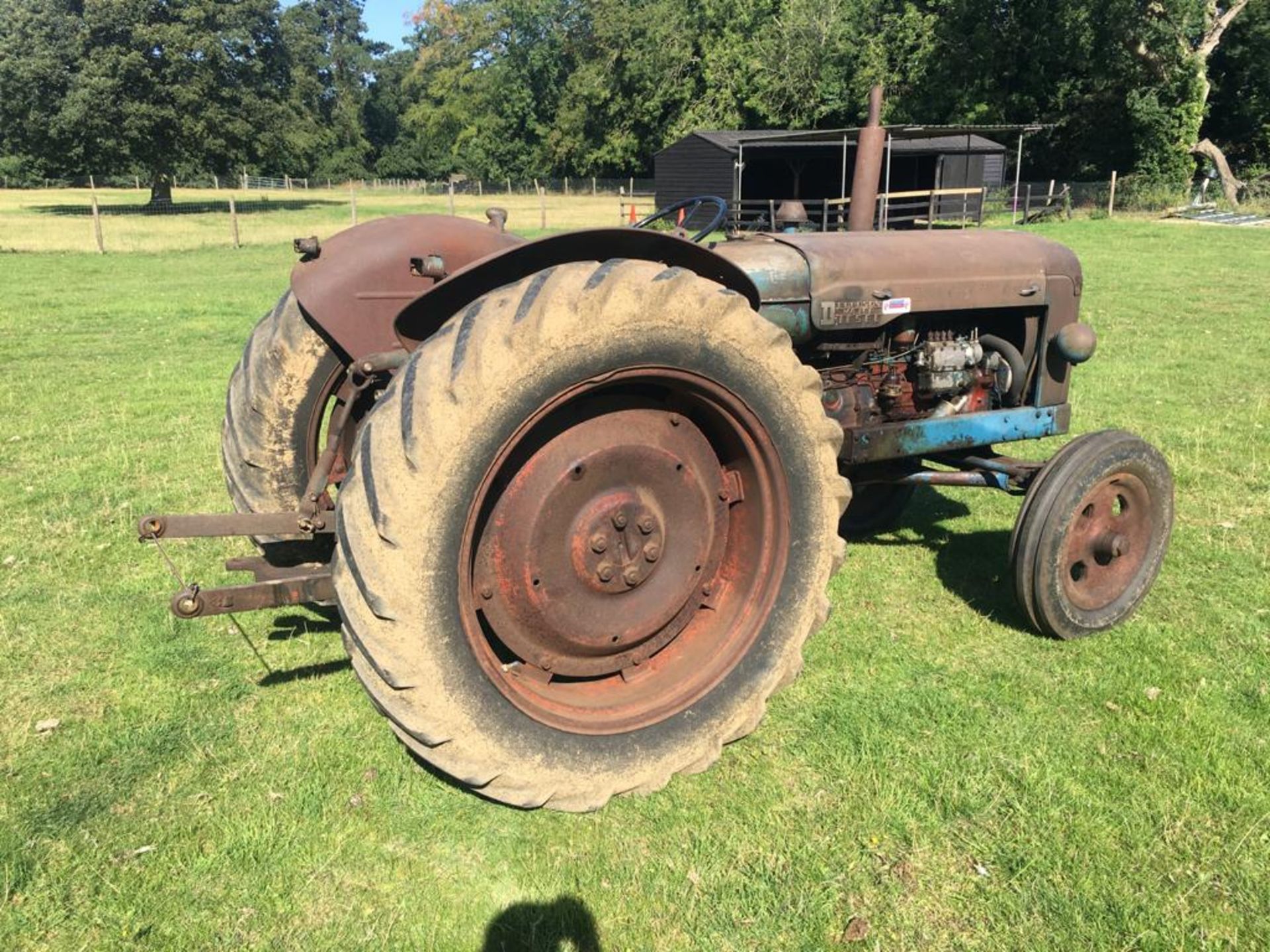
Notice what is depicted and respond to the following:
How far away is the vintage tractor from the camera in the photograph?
7.16 ft

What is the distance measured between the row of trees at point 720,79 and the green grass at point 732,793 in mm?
37453

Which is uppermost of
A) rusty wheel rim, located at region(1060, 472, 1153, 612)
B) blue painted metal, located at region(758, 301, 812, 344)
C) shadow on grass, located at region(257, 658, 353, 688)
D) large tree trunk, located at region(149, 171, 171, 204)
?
large tree trunk, located at region(149, 171, 171, 204)

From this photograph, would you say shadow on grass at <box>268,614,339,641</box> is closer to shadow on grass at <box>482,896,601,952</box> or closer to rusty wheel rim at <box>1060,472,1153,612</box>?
shadow on grass at <box>482,896,601,952</box>

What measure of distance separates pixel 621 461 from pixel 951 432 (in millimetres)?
1685

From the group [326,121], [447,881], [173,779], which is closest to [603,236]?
[447,881]

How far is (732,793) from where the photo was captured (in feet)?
8.84

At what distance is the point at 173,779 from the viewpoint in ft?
9.08

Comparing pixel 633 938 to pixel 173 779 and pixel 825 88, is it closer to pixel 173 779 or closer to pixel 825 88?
pixel 173 779

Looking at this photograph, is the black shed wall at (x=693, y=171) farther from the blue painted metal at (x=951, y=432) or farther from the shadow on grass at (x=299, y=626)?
the shadow on grass at (x=299, y=626)

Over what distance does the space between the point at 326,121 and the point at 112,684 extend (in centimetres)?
8705

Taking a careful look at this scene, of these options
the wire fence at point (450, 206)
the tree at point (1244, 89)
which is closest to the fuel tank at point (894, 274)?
the wire fence at point (450, 206)

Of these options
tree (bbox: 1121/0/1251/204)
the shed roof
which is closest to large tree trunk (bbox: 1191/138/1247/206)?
tree (bbox: 1121/0/1251/204)

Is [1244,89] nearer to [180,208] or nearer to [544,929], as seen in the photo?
[180,208]

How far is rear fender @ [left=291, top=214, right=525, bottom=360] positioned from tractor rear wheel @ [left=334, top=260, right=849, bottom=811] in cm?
85
